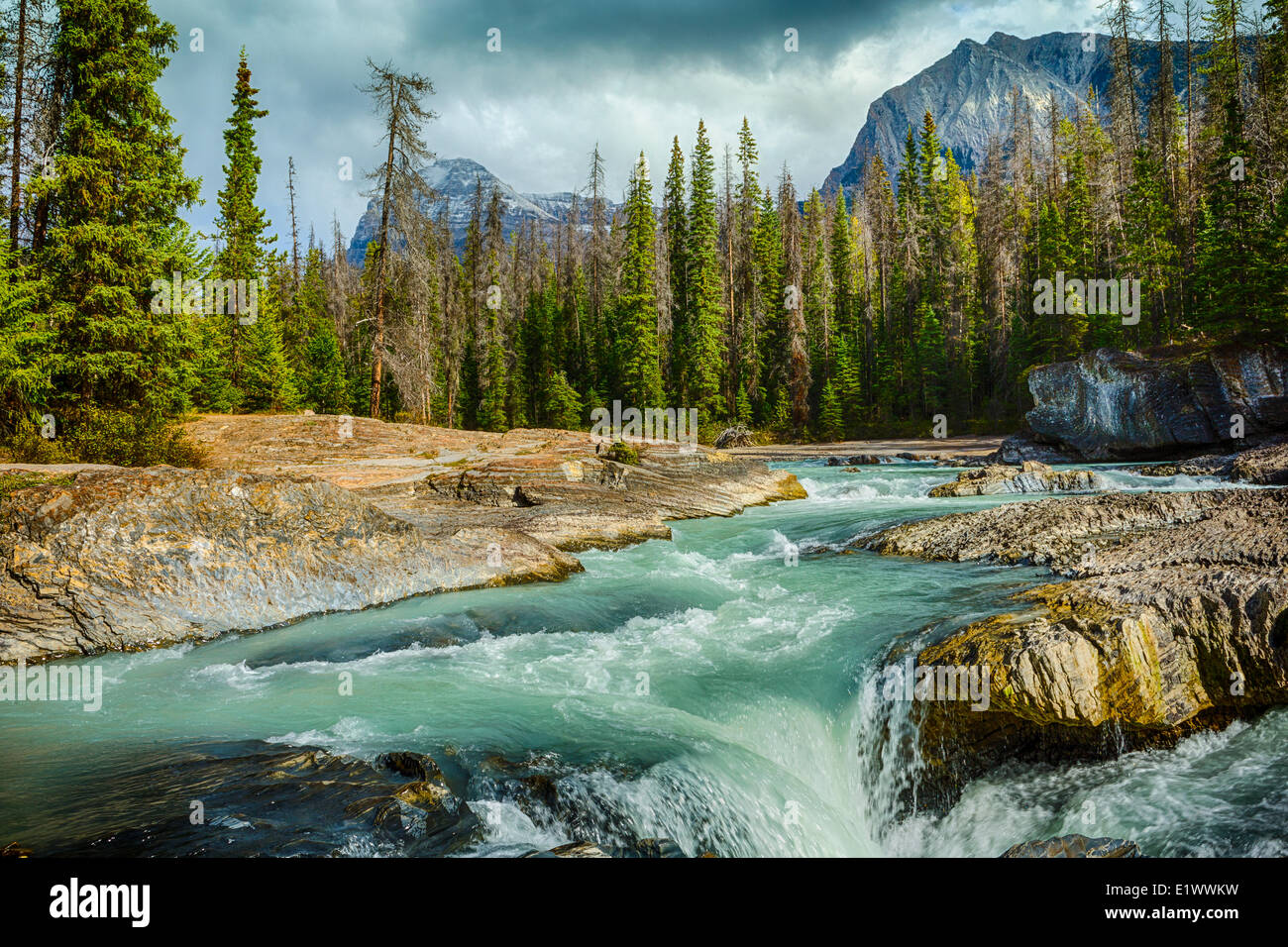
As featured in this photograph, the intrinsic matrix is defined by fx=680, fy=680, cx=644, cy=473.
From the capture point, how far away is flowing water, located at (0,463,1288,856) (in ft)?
14.6

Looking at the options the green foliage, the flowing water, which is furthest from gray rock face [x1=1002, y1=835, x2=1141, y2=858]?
the green foliage

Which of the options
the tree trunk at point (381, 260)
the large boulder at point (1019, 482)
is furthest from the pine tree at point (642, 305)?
the large boulder at point (1019, 482)

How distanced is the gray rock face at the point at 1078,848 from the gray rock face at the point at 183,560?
8.28 metres

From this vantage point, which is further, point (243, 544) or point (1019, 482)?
point (1019, 482)

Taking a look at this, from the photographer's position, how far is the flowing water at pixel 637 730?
446cm

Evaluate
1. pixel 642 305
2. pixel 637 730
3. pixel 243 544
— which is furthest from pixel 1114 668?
pixel 642 305

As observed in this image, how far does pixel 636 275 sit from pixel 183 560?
1577 inches

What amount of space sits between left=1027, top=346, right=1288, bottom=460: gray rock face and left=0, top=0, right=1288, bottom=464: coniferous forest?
2.26m

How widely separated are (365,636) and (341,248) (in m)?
80.5

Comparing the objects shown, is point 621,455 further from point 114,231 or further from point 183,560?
point 114,231

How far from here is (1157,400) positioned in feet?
84.3

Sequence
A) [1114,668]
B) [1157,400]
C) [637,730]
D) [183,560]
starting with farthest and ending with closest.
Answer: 1. [1157,400]
2. [183,560]
3. [637,730]
4. [1114,668]

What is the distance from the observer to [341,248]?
254 ft
